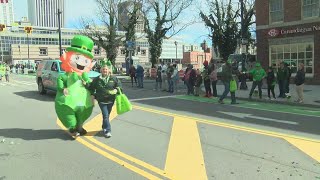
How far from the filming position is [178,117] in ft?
40.5

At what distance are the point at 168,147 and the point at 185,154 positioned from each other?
25.3 inches

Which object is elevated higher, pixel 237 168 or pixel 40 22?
pixel 40 22

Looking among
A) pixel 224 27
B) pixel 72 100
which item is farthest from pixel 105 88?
pixel 224 27

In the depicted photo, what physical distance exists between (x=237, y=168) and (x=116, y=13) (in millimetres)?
45065

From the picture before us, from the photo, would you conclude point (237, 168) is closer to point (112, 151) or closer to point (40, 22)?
point (112, 151)

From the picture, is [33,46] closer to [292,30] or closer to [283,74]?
[292,30]

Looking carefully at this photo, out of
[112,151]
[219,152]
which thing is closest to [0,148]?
Answer: [112,151]

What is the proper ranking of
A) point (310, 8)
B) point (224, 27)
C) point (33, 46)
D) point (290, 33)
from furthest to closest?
point (33, 46) < point (224, 27) < point (290, 33) < point (310, 8)

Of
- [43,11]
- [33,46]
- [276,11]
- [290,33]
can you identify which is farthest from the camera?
[33,46]

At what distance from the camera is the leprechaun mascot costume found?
870 cm

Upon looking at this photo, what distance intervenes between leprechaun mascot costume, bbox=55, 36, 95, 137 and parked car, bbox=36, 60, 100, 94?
28.0 feet

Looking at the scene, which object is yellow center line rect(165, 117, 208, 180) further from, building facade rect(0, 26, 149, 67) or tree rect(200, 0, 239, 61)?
building facade rect(0, 26, 149, 67)

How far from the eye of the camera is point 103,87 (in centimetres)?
884

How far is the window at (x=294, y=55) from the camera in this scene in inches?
977
